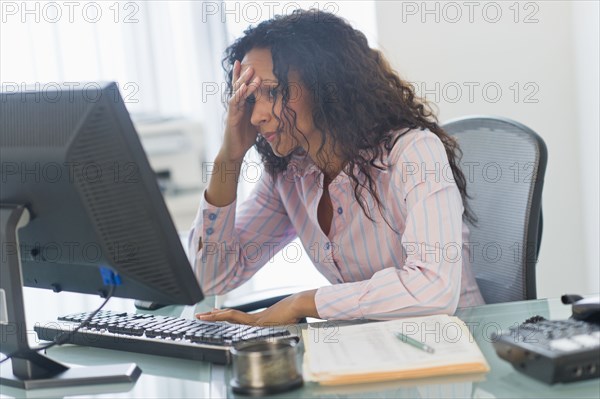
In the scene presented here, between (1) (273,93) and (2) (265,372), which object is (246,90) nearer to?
→ (1) (273,93)

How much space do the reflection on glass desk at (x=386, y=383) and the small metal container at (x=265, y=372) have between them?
0.05 ft

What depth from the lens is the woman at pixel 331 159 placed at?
4.77 ft

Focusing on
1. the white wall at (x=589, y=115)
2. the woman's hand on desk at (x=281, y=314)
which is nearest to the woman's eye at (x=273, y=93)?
the woman's hand on desk at (x=281, y=314)

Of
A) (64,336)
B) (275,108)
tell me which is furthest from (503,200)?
(64,336)

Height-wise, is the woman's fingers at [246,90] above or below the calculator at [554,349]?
above

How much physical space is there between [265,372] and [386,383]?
0.51 ft

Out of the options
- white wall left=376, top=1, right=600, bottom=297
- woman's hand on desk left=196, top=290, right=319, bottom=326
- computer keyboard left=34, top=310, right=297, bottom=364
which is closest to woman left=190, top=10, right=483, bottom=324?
woman's hand on desk left=196, top=290, right=319, bottom=326

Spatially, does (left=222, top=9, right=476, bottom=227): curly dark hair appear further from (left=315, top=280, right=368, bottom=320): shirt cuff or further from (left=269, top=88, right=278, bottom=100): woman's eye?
(left=315, top=280, right=368, bottom=320): shirt cuff

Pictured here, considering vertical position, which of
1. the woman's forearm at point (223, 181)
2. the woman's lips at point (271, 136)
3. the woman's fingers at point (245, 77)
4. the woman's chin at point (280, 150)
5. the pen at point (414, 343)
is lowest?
the pen at point (414, 343)

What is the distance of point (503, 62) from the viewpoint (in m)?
2.57

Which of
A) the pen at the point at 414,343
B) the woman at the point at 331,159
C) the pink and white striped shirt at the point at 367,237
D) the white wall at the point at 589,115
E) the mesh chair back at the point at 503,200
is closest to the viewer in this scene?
the pen at the point at 414,343

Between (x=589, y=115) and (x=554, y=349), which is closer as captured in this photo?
(x=554, y=349)

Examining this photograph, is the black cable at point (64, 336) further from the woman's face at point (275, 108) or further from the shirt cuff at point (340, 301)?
the woman's face at point (275, 108)

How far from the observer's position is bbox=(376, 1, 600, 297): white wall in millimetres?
2553
